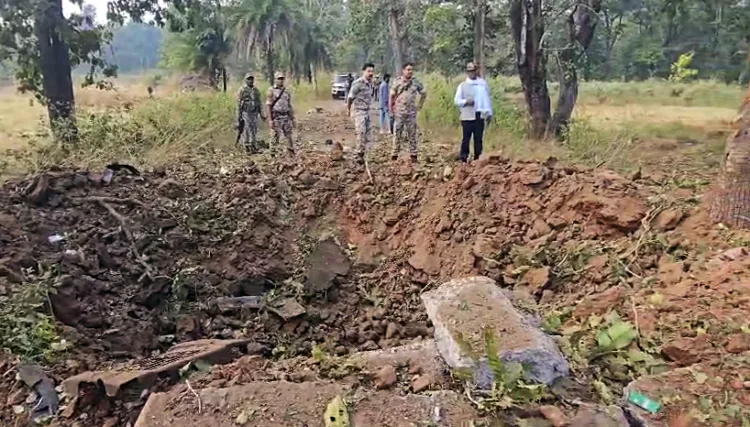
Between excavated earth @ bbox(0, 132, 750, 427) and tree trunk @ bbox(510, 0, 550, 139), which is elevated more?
tree trunk @ bbox(510, 0, 550, 139)

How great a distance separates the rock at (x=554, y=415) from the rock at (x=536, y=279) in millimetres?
2359

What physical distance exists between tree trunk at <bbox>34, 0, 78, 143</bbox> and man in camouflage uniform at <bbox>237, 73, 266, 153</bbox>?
109 inches

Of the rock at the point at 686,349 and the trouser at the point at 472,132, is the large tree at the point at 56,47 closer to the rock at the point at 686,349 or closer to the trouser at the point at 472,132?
the trouser at the point at 472,132

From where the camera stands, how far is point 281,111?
10484 millimetres

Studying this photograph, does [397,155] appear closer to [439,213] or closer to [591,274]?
[439,213]

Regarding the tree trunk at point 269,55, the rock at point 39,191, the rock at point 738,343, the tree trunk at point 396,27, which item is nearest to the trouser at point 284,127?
the rock at point 39,191

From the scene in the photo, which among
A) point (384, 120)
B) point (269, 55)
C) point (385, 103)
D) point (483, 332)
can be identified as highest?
point (269, 55)

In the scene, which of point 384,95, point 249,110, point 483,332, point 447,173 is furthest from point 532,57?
point 483,332

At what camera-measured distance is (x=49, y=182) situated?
7.47 metres

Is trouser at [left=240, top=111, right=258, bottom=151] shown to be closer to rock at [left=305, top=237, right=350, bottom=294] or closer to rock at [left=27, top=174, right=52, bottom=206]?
rock at [left=27, top=174, right=52, bottom=206]

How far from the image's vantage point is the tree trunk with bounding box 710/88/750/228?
516cm

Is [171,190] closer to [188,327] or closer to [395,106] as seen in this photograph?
[188,327]

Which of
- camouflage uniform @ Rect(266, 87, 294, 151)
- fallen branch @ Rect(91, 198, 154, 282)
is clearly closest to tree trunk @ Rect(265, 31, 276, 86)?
camouflage uniform @ Rect(266, 87, 294, 151)

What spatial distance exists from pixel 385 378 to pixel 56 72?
35.2ft
